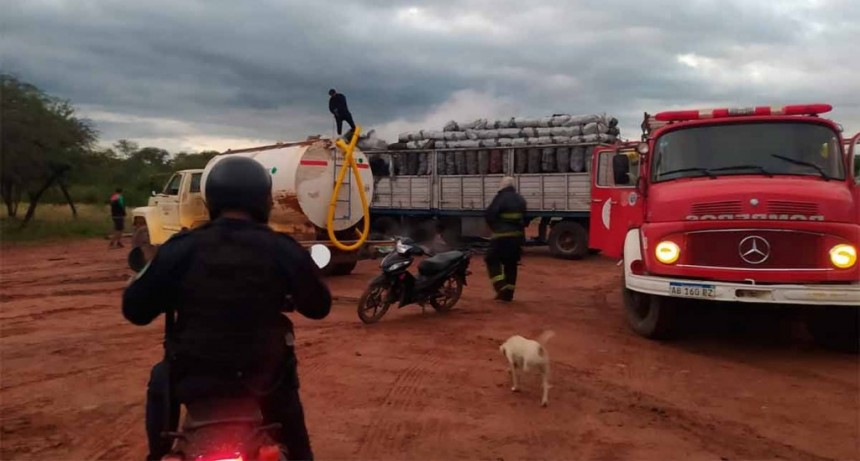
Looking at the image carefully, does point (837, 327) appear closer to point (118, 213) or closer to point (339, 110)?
point (339, 110)

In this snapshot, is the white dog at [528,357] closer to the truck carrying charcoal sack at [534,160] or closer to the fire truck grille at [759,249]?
the fire truck grille at [759,249]

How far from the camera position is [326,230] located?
1313 cm

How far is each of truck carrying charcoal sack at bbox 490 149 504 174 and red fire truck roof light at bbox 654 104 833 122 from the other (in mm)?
9309

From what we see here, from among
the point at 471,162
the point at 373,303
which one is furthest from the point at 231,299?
the point at 471,162

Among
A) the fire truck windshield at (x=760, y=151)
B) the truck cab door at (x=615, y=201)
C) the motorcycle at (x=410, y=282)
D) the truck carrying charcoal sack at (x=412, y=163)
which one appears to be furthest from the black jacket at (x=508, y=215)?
the truck carrying charcoal sack at (x=412, y=163)

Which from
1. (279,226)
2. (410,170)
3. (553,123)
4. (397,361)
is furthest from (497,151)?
(397,361)

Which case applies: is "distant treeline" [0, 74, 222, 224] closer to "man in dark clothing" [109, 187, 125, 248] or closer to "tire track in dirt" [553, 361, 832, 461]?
"man in dark clothing" [109, 187, 125, 248]

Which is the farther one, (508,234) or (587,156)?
(587,156)

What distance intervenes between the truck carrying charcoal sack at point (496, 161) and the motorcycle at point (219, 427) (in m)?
15.4

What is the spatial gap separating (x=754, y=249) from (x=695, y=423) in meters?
2.26

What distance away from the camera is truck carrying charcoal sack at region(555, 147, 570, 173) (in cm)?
1666

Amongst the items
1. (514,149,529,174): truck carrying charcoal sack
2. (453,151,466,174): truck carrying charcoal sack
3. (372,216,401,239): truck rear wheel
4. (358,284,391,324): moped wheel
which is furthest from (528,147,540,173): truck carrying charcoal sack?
(358,284,391,324): moped wheel

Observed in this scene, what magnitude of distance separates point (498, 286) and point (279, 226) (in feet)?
15.8

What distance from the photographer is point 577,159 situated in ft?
54.1
